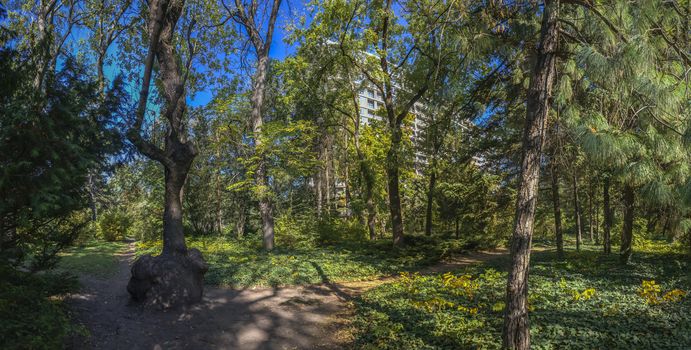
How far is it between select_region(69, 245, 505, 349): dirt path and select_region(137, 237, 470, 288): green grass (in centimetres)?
85

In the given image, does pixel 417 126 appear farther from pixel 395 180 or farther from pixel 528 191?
pixel 528 191

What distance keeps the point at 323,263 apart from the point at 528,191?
28.3 feet

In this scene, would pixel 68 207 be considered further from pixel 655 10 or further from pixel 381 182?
pixel 381 182

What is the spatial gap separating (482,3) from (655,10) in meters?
2.04

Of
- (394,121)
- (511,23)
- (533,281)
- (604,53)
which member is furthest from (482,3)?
(394,121)

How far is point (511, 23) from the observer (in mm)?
5184

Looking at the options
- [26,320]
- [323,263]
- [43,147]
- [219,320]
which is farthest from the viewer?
[323,263]

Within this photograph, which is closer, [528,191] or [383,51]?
[528,191]

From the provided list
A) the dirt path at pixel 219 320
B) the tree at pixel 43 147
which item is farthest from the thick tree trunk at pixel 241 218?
the tree at pixel 43 147

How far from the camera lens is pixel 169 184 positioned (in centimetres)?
808

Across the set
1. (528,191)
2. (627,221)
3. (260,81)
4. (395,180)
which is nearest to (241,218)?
(260,81)

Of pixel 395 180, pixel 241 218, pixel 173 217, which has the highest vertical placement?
pixel 395 180

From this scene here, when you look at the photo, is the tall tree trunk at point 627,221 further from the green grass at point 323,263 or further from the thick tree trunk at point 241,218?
the thick tree trunk at point 241,218

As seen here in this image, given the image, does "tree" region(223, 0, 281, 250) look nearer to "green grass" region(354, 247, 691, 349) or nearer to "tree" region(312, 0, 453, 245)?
"tree" region(312, 0, 453, 245)
